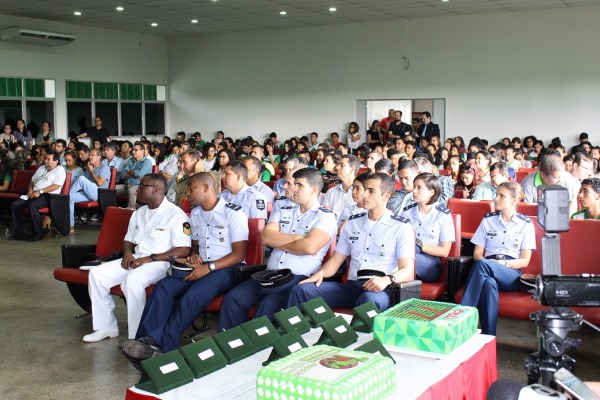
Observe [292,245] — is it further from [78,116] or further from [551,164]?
[78,116]

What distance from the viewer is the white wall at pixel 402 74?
15.0 m

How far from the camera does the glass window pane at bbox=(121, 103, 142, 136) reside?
64.2ft

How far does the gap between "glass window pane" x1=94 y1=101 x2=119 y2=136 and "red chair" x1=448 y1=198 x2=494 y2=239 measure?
47.2ft

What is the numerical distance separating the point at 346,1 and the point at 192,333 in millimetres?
10625

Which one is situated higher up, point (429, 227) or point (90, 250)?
point (429, 227)

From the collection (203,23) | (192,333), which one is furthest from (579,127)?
(192,333)

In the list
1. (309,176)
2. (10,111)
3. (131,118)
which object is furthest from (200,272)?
(131,118)

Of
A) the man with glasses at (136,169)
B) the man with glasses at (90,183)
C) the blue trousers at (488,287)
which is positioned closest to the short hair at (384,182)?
the blue trousers at (488,287)

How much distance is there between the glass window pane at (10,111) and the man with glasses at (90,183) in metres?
7.55

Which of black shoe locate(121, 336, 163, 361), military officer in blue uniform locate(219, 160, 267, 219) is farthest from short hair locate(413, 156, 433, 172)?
black shoe locate(121, 336, 163, 361)

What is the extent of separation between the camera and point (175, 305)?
4555 millimetres

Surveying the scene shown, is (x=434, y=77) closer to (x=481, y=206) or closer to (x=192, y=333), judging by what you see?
(x=481, y=206)

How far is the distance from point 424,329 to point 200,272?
223cm

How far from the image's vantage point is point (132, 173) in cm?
1077
